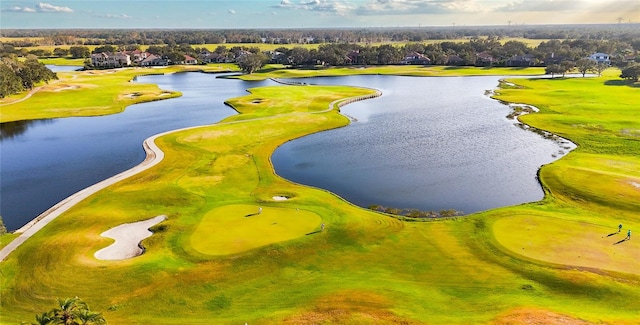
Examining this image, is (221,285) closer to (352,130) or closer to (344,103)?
(352,130)

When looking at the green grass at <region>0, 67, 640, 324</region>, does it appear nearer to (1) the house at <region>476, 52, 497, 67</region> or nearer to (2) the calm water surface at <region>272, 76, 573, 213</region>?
(2) the calm water surface at <region>272, 76, 573, 213</region>

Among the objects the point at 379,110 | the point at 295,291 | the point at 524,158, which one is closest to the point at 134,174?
the point at 295,291

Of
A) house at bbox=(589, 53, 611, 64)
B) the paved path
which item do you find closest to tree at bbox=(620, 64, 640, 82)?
house at bbox=(589, 53, 611, 64)

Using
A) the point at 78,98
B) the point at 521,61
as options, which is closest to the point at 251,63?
the point at 78,98

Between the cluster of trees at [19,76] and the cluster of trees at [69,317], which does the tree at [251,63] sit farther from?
the cluster of trees at [69,317]

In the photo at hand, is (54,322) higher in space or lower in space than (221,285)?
higher
